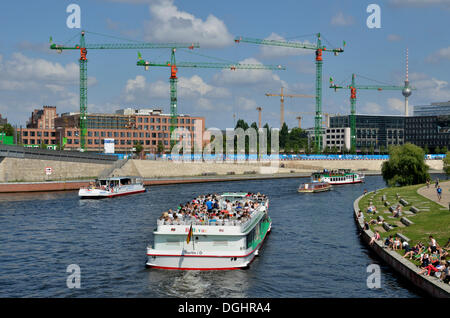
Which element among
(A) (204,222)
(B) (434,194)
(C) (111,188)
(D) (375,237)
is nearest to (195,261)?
(A) (204,222)

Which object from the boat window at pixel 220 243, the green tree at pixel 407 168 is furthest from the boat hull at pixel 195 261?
the green tree at pixel 407 168

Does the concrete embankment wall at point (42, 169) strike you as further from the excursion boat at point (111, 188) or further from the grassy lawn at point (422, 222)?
the grassy lawn at point (422, 222)

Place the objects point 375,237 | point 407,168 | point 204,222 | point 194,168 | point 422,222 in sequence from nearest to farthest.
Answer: point 204,222, point 375,237, point 422,222, point 407,168, point 194,168

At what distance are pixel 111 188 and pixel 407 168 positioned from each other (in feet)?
192

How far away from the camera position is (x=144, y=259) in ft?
137

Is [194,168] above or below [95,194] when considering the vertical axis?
above

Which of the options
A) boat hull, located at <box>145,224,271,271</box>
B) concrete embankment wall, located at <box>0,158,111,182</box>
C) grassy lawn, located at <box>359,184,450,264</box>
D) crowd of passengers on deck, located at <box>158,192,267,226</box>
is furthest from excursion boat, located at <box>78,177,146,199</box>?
boat hull, located at <box>145,224,271,271</box>

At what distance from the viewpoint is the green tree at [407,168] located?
3986 inches

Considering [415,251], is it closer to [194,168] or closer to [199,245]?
[199,245]

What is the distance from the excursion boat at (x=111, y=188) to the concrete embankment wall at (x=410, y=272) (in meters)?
57.3

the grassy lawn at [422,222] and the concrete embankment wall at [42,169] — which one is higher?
the concrete embankment wall at [42,169]

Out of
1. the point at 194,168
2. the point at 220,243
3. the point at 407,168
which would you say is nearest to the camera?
the point at 220,243

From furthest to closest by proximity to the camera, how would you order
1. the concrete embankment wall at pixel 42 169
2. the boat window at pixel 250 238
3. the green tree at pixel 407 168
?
1. the concrete embankment wall at pixel 42 169
2. the green tree at pixel 407 168
3. the boat window at pixel 250 238
